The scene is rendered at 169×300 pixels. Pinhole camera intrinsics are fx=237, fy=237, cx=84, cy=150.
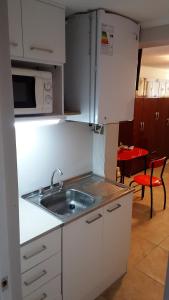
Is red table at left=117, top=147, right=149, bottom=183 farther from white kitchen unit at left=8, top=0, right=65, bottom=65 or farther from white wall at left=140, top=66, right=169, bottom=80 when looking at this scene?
white kitchen unit at left=8, top=0, right=65, bottom=65

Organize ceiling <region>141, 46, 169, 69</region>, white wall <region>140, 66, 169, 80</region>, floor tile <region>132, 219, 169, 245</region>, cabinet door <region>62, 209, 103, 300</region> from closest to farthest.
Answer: cabinet door <region>62, 209, 103, 300</region> < floor tile <region>132, 219, 169, 245</region> < ceiling <region>141, 46, 169, 69</region> < white wall <region>140, 66, 169, 80</region>

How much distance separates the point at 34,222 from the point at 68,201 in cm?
60

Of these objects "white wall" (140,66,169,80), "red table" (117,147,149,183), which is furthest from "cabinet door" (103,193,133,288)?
"white wall" (140,66,169,80)

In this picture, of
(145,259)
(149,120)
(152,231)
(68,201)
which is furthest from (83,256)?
(149,120)

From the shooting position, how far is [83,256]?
5.85ft

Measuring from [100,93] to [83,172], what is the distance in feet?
3.04

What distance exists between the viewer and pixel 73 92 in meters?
1.96

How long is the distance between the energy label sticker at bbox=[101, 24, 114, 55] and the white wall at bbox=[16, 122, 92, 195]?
2.37 feet

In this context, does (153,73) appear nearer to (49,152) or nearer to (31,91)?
(49,152)

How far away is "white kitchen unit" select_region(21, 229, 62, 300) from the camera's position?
4.71 ft

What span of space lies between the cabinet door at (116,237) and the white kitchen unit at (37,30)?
1.21 m

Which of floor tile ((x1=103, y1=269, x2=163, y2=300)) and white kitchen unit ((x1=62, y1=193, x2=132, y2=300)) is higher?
white kitchen unit ((x1=62, y1=193, x2=132, y2=300))

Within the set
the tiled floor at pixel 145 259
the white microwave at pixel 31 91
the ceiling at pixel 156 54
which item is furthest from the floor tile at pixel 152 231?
the ceiling at pixel 156 54

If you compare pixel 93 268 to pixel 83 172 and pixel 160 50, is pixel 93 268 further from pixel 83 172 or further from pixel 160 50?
pixel 160 50
